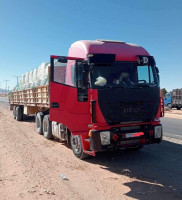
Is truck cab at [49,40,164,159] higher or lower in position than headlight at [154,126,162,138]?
higher

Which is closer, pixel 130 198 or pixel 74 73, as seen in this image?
pixel 130 198

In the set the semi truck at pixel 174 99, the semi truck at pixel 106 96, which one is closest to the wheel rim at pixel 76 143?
the semi truck at pixel 106 96

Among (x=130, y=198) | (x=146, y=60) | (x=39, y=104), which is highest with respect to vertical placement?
(x=146, y=60)

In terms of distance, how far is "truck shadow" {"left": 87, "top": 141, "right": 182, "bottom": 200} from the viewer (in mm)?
4168

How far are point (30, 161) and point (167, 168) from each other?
3.53 meters

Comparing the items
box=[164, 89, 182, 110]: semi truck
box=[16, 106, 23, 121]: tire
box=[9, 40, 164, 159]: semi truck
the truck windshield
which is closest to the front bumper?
box=[9, 40, 164, 159]: semi truck

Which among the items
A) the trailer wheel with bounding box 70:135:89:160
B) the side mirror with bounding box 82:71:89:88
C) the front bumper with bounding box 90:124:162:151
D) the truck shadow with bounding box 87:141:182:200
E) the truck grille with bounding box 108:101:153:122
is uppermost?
the side mirror with bounding box 82:71:89:88

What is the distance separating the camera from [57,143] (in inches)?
325

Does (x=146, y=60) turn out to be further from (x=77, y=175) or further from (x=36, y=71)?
(x=36, y=71)

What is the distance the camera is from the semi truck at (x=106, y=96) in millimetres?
5297

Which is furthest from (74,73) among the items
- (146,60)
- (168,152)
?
(168,152)

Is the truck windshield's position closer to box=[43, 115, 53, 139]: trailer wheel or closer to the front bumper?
the front bumper

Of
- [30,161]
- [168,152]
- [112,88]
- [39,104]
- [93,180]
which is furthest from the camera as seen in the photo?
[39,104]

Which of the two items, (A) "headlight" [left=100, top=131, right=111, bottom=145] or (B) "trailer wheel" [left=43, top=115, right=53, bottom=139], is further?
(B) "trailer wheel" [left=43, top=115, right=53, bottom=139]
